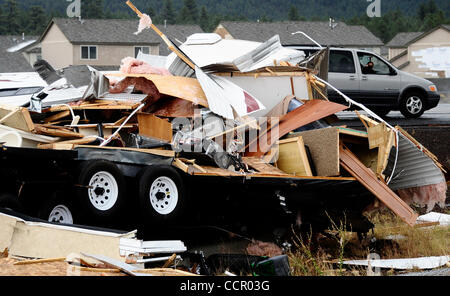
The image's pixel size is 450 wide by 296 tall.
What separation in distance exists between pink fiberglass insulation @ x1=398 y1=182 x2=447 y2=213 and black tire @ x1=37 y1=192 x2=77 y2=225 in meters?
4.68

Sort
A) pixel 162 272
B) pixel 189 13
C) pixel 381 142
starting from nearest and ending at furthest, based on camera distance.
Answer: pixel 162 272
pixel 381 142
pixel 189 13

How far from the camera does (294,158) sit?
9141mm

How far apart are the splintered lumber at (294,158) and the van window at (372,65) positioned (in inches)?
329

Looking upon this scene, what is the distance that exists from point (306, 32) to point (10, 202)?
67.0 m

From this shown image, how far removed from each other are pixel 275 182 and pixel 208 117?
3.92ft

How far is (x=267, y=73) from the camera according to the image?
10.3 metres

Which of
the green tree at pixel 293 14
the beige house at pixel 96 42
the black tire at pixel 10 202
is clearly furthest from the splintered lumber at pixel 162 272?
the green tree at pixel 293 14

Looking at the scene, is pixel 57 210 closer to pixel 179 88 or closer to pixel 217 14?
pixel 179 88

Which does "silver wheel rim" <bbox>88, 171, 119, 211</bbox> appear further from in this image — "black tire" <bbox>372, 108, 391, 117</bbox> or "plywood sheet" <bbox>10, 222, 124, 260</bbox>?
"black tire" <bbox>372, 108, 391, 117</bbox>

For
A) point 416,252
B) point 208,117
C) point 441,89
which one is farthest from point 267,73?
point 441,89

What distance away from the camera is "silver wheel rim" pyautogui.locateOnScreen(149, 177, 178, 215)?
7.85m

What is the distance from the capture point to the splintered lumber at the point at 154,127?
8.76m

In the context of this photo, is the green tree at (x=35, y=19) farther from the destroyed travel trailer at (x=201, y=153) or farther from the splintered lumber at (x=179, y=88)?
the splintered lumber at (x=179, y=88)

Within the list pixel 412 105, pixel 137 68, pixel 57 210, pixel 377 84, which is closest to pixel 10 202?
pixel 57 210
